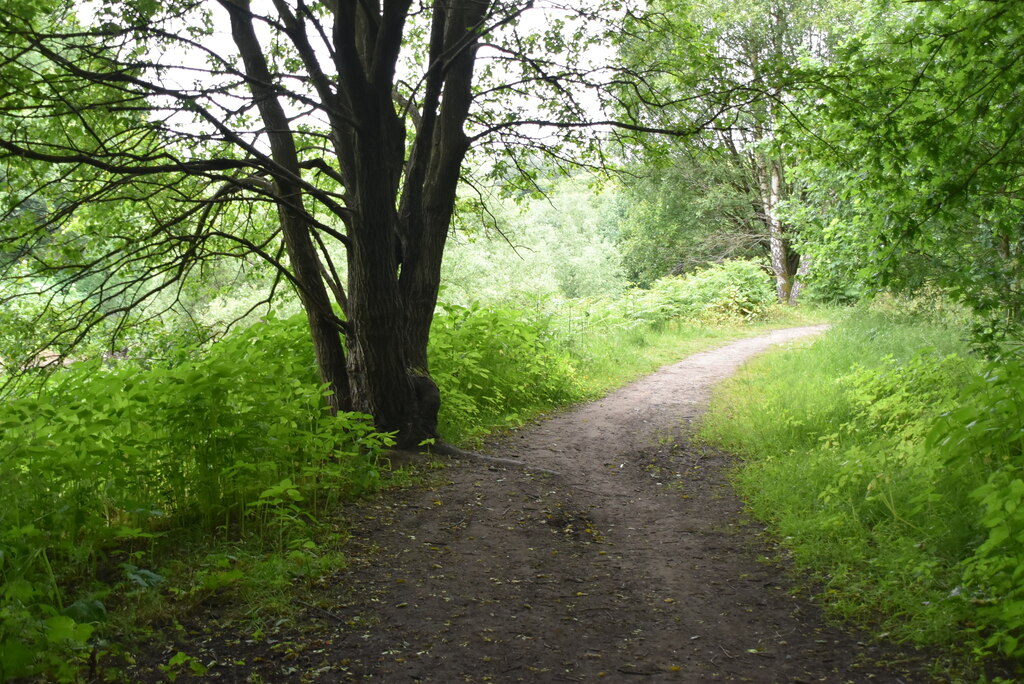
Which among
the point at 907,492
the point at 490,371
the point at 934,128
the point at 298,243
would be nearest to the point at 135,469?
the point at 298,243

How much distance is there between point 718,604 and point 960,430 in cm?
173

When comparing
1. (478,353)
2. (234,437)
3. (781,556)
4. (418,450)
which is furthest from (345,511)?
(478,353)

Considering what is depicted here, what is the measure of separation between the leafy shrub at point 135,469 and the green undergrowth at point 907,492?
11.5ft

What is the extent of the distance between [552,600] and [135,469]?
8.86 feet

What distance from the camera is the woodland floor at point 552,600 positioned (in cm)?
379

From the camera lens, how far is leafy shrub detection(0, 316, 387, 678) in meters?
3.67

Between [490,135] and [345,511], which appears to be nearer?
[345,511]

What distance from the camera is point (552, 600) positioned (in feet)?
15.4

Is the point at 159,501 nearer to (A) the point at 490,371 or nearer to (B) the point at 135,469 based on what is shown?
(B) the point at 135,469

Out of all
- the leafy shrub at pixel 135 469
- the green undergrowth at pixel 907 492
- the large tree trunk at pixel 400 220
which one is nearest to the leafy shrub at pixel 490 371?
the large tree trunk at pixel 400 220

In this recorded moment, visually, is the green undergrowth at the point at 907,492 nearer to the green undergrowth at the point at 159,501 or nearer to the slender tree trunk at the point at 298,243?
the green undergrowth at the point at 159,501

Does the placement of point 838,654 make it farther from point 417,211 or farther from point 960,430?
point 417,211

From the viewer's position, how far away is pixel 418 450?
7586 mm

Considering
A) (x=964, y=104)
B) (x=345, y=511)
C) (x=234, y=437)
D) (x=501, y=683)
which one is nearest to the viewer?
(x=501, y=683)
